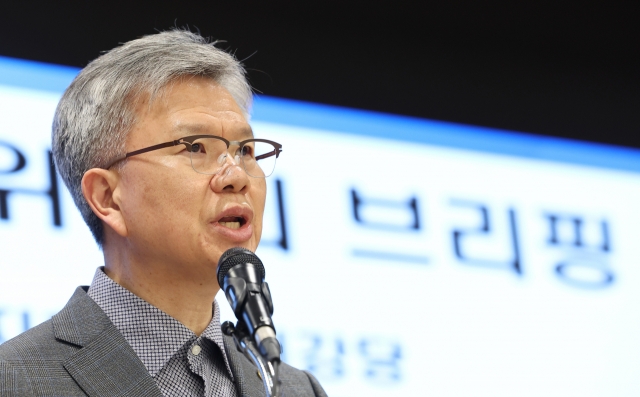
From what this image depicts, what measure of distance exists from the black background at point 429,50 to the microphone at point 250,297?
1882 mm

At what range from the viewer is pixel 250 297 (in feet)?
4.74

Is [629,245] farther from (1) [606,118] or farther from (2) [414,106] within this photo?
(2) [414,106]

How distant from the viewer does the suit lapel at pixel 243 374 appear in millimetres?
1982

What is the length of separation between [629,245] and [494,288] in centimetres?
75

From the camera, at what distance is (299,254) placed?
3232 millimetres

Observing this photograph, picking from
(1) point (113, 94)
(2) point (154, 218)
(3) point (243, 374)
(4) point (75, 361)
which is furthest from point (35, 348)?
(1) point (113, 94)

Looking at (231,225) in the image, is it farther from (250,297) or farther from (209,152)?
(250,297)

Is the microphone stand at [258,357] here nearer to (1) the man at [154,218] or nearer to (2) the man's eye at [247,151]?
(1) the man at [154,218]

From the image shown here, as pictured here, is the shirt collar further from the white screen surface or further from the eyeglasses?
the white screen surface

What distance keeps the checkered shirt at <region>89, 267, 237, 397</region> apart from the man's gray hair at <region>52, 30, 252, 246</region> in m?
0.23

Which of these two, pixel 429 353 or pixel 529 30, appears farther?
pixel 529 30

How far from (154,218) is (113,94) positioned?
33cm

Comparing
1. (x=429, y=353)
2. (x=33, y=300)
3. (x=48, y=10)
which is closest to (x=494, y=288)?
(x=429, y=353)

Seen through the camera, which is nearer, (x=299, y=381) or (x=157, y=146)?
(x=157, y=146)
